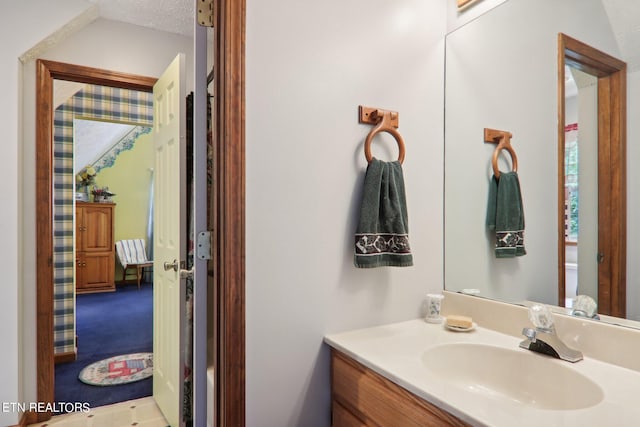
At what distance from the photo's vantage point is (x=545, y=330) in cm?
111

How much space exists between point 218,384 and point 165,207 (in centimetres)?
119

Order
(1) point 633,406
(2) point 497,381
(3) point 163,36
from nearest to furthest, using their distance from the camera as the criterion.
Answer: (1) point 633,406 → (2) point 497,381 → (3) point 163,36

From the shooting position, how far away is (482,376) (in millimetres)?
1196

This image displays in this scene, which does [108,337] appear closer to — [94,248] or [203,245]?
[94,248]

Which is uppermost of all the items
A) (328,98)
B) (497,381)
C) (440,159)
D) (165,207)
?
(328,98)

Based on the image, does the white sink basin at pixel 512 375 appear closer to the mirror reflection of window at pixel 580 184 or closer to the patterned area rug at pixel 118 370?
the mirror reflection of window at pixel 580 184

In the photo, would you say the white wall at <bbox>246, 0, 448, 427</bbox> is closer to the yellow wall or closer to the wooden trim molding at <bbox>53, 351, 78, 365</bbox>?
the wooden trim molding at <bbox>53, 351, 78, 365</bbox>

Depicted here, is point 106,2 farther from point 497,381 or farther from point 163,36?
point 497,381

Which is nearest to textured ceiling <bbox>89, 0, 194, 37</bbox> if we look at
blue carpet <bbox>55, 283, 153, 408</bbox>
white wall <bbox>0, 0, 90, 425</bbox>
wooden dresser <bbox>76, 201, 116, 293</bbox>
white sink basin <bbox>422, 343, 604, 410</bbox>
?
white wall <bbox>0, 0, 90, 425</bbox>

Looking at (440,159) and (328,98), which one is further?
(440,159)

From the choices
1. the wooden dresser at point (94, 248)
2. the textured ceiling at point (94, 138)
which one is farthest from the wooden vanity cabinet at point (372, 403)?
the wooden dresser at point (94, 248)

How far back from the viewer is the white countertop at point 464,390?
770 mm

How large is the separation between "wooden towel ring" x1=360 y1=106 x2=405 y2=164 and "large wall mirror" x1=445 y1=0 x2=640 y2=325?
0.28m

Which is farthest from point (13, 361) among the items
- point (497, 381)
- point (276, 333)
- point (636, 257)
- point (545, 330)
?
point (636, 257)
